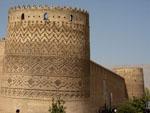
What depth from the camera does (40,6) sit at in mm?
14000

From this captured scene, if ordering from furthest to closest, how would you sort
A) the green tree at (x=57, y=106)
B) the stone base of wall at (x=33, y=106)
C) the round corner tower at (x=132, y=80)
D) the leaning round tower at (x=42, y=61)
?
the round corner tower at (x=132, y=80), the leaning round tower at (x=42, y=61), the stone base of wall at (x=33, y=106), the green tree at (x=57, y=106)

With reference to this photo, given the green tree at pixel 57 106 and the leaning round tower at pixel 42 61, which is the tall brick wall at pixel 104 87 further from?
the green tree at pixel 57 106

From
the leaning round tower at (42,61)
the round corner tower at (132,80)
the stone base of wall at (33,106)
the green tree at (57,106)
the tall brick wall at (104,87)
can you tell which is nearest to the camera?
the green tree at (57,106)

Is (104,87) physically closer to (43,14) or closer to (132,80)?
(132,80)

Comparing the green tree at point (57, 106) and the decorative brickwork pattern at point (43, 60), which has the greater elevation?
the decorative brickwork pattern at point (43, 60)

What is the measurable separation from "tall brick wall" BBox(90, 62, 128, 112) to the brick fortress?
4.73 m

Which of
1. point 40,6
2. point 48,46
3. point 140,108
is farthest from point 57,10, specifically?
point 140,108

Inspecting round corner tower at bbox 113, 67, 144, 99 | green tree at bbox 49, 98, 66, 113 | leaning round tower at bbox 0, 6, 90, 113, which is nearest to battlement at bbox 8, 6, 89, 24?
leaning round tower at bbox 0, 6, 90, 113

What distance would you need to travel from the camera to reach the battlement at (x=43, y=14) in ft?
45.7

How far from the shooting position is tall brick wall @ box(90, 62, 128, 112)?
64.7 ft

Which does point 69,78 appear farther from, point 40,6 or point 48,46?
point 40,6

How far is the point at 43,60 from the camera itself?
13672mm

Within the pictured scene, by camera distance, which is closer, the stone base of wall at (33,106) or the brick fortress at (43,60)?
the stone base of wall at (33,106)

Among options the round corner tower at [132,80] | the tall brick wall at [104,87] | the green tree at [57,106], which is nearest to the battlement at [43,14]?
the green tree at [57,106]
